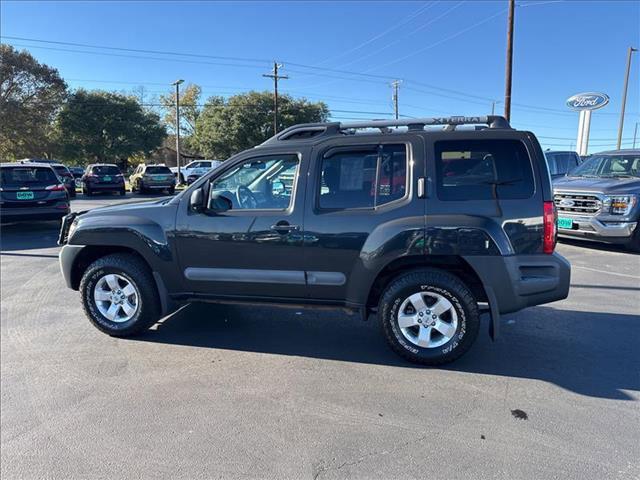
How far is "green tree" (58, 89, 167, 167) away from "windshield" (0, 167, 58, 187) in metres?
31.3

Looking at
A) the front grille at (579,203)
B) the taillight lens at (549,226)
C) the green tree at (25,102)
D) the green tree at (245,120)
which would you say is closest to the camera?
the taillight lens at (549,226)

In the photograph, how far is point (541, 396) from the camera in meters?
3.22

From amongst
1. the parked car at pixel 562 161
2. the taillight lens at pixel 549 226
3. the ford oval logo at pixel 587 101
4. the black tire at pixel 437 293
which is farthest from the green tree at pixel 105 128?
the taillight lens at pixel 549 226

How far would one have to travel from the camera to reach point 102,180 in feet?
71.9

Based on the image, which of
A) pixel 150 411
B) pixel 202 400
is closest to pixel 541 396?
pixel 202 400

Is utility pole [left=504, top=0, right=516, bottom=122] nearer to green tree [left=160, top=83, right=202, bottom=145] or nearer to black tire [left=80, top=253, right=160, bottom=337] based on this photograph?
black tire [left=80, top=253, right=160, bottom=337]

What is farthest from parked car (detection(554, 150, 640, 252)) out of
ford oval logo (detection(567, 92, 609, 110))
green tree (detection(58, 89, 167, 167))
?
green tree (detection(58, 89, 167, 167))

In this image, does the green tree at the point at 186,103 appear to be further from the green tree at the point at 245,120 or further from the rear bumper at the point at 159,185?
the rear bumper at the point at 159,185

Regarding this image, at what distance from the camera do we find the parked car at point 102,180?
21859 mm

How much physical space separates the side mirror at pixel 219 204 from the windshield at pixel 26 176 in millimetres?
8671

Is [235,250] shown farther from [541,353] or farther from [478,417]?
[541,353]

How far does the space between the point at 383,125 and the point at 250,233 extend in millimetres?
1501

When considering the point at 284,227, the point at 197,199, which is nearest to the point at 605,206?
the point at 284,227

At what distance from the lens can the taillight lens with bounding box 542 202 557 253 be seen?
3463mm
